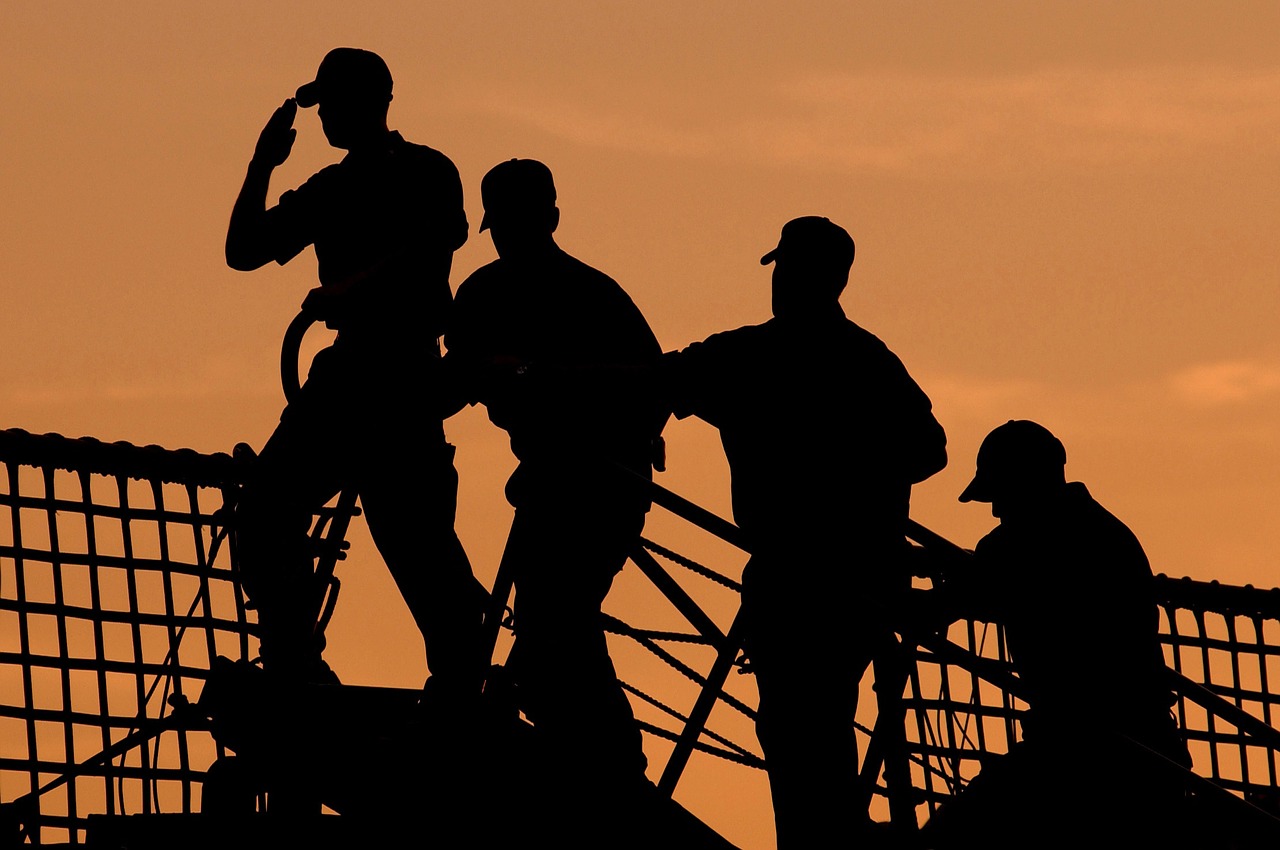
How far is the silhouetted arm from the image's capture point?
9.23 metres

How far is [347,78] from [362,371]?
43.4 inches

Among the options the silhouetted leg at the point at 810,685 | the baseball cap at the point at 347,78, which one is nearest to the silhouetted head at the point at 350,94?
the baseball cap at the point at 347,78

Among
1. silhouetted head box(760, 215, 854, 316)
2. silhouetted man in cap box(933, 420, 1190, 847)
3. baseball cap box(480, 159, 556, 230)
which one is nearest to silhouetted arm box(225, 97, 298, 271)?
baseball cap box(480, 159, 556, 230)

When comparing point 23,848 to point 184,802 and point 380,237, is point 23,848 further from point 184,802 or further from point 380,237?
point 380,237

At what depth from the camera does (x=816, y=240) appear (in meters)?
7.97

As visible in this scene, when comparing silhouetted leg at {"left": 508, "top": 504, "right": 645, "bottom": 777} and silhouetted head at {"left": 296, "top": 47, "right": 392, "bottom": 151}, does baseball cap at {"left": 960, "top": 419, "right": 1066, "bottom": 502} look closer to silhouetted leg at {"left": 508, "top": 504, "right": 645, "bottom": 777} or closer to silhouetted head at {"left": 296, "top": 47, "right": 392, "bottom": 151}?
silhouetted leg at {"left": 508, "top": 504, "right": 645, "bottom": 777}

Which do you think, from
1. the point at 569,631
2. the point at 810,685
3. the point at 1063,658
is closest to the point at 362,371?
the point at 569,631

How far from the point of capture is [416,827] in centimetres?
828

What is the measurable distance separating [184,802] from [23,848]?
973 mm

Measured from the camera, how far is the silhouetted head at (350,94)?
366 inches

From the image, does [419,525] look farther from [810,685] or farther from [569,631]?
[810,685]

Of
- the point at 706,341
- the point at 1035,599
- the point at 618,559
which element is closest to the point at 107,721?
the point at 618,559

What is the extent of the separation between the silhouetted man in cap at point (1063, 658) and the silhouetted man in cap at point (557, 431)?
4.02ft

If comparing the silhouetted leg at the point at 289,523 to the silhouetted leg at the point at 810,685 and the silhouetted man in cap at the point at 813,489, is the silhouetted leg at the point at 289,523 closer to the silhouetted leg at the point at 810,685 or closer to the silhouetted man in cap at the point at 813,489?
the silhouetted man in cap at the point at 813,489
